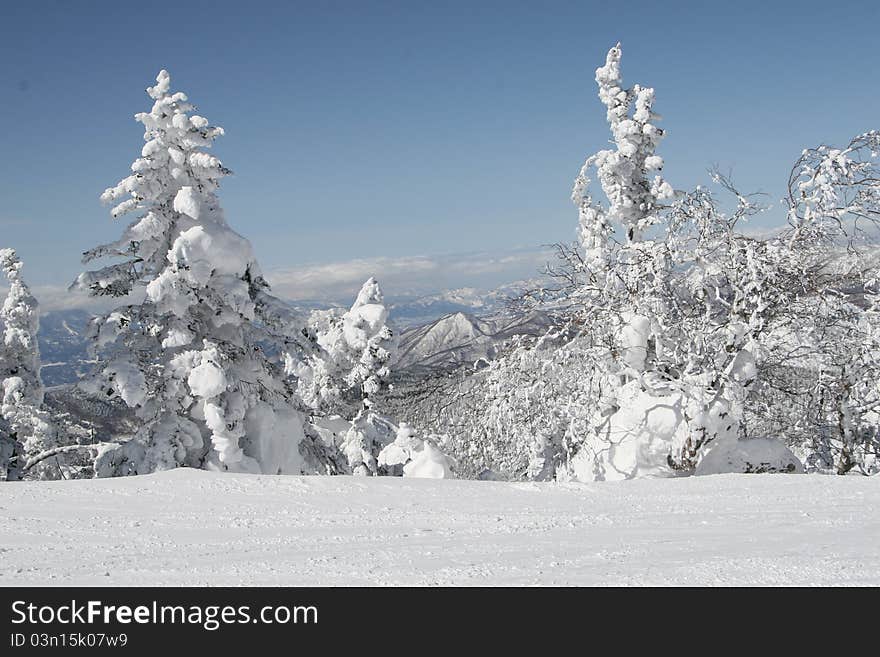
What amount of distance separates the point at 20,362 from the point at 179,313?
41.7 ft

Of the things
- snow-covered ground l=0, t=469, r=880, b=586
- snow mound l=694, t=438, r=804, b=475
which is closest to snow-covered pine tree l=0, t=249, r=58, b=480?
snow-covered ground l=0, t=469, r=880, b=586

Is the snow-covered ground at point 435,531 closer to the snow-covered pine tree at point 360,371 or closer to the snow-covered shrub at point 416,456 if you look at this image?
the snow-covered shrub at point 416,456

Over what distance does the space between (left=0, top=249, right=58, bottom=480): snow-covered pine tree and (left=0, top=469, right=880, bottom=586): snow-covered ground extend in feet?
54.8

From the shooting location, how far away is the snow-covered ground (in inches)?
185

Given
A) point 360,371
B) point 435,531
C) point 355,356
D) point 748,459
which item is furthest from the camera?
point 355,356

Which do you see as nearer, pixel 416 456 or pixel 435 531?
pixel 435 531

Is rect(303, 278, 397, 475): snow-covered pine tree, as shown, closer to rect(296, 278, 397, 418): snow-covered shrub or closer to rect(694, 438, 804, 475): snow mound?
rect(296, 278, 397, 418): snow-covered shrub

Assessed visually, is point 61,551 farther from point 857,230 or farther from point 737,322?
point 857,230

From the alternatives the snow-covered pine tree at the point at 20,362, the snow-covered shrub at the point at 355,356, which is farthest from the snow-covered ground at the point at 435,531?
the snow-covered pine tree at the point at 20,362

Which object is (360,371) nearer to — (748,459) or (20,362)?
(20,362)

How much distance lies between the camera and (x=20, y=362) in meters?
22.1

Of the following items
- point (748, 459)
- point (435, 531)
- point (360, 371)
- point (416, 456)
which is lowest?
point (416, 456)

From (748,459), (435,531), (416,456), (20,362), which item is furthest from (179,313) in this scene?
(20,362)
